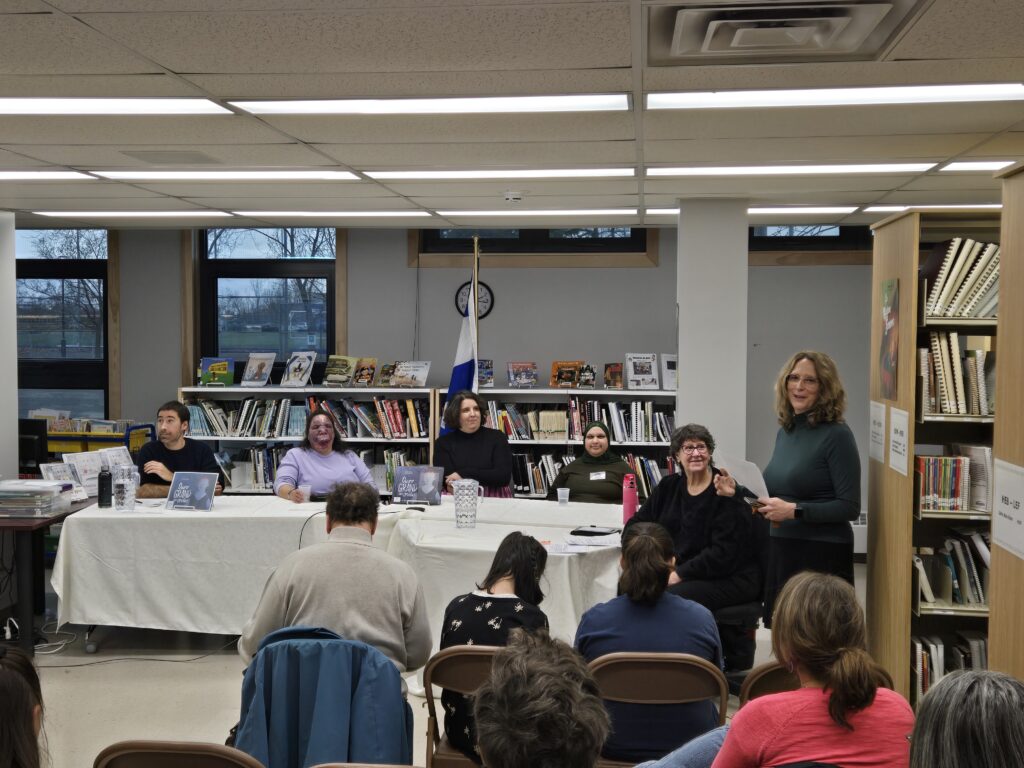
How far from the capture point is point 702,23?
8.68 feet

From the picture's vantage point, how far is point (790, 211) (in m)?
6.59

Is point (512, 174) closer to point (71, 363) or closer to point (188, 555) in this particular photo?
point (188, 555)

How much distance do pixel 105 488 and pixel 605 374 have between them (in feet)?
13.1

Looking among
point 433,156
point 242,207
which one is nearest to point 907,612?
point 433,156

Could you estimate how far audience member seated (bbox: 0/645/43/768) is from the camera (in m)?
1.59

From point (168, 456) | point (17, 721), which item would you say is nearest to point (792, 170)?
point (168, 456)

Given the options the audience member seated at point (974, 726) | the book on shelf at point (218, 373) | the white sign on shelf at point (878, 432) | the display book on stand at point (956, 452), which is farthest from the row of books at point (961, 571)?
the book on shelf at point (218, 373)

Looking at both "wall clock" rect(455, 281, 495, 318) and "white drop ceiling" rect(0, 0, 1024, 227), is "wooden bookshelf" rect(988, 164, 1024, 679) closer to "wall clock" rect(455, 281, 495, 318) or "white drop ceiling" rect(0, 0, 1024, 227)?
"white drop ceiling" rect(0, 0, 1024, 227)

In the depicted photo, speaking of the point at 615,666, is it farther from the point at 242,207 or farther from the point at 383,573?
the point at 242,207

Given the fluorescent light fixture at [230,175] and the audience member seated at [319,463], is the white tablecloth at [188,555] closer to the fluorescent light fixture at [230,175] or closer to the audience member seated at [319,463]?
the audience member seated at [319,463]

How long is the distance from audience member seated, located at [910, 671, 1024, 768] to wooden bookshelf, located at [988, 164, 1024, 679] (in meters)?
1.44

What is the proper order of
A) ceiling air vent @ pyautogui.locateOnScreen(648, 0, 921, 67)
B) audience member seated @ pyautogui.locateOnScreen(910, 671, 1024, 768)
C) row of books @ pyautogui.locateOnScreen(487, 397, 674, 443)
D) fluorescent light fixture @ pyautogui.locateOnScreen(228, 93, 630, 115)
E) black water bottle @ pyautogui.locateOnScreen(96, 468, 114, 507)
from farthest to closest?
row of books @ pyautogui.locateOnScreen(487, 397, 674, 443), black water bottle @ pyautogui.locateOnScreen(96, 468, 114, 507), fluorescent light fixture @ pyautogui.locateOnScreen(228, 93, 630, 115), ceiling air vent @ pyautogui.locateOnScreen(648, 0, 921, 67), audience member seated @ pyautogui.locateOnScreen(910, 671, 1024, 768)

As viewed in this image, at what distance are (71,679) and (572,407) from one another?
13.3 ft

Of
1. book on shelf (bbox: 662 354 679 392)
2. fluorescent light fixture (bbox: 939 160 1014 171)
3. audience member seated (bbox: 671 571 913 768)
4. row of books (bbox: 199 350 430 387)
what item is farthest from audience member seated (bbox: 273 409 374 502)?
audience member seated (bbox: 671 571 913 768)
